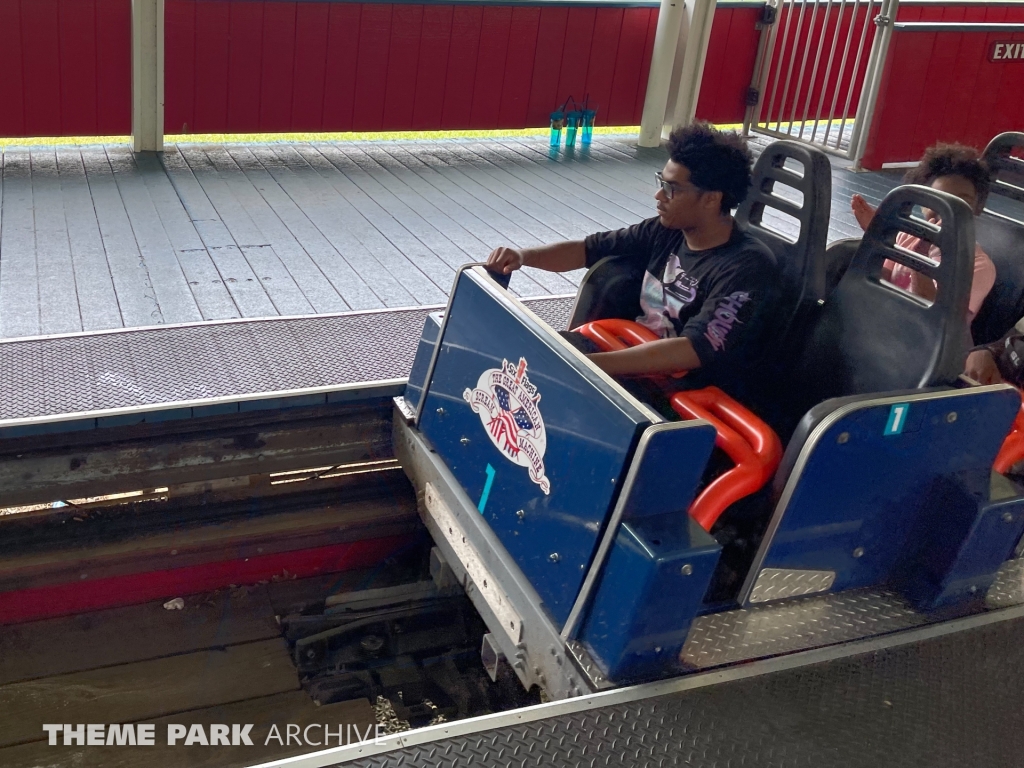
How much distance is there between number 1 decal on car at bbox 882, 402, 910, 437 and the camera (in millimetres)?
1979

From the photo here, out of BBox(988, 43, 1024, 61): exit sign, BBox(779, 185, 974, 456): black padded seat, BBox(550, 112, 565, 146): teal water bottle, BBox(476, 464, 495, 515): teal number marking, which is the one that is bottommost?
BBox(476, 464, 495, 515): teal number marking

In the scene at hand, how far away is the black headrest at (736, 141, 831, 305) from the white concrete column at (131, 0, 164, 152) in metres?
3.65

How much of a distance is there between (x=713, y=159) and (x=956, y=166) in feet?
2.21

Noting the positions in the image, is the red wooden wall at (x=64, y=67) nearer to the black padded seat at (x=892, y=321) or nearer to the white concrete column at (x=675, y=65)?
the white concrete column at (x=675, y=65)

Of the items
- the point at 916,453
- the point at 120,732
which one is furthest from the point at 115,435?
the point at 916,453

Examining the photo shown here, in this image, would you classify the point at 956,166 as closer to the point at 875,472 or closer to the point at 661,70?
the point at 875,472

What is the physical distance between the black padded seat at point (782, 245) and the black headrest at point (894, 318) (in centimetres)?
8

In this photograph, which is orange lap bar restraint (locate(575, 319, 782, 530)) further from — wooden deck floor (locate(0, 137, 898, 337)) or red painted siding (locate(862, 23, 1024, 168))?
red painted siding (locate(862, 23, 1024, 168))

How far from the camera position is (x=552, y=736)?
1804 mm

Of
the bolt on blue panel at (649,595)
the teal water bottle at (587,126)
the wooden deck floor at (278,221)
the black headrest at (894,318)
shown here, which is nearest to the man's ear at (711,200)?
the black headrest at (894,318)

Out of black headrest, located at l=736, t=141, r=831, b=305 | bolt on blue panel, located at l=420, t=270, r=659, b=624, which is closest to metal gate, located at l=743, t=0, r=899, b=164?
black headrest, located at l=736, t=141, r=831, b=305

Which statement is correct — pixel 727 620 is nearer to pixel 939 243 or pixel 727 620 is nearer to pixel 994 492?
pixel 994 492

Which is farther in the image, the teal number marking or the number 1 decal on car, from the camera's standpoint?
the teal number marking

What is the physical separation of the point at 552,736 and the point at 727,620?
0.49 m
